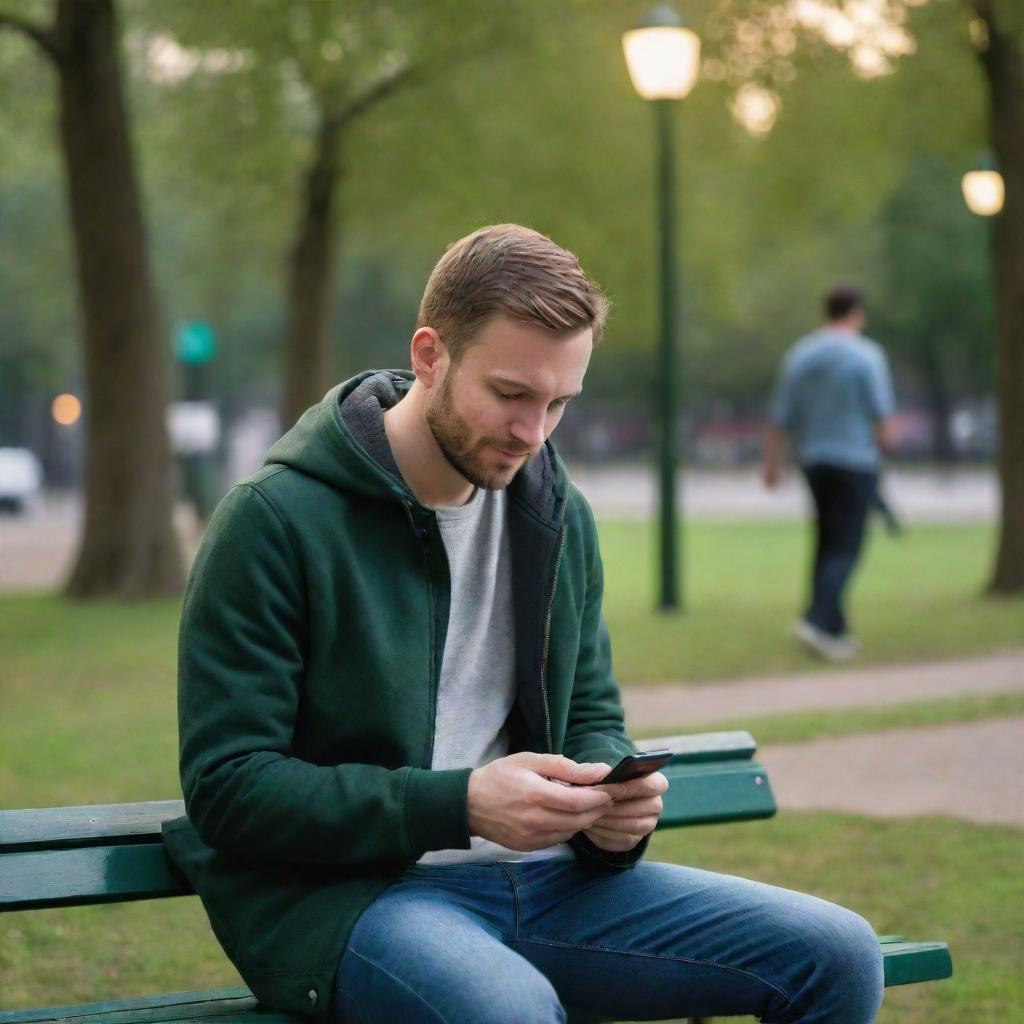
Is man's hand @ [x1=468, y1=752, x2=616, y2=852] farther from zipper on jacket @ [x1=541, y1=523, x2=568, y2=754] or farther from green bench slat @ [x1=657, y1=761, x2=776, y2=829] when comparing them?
green bench slat @ [x1=657, y1=761, x2=776, y2=829]

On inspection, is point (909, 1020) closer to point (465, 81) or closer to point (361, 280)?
point (465, 81)

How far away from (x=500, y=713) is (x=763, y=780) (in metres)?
0.82

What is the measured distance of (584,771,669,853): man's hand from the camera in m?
2.74

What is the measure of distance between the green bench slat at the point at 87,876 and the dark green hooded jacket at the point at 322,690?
0.09 m

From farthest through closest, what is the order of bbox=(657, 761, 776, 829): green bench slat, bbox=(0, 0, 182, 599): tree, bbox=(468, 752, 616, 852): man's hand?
bbox=(0, 0, 182, 599): tree
bbox=(657, 761, 776, 829): green bench slat
bbox=(468, 752, 616, 852): man's hand

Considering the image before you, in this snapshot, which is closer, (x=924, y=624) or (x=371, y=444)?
(x=371, y=444)

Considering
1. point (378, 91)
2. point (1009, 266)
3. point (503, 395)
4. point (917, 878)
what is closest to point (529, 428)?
point (503, 395)

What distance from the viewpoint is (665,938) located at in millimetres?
2807

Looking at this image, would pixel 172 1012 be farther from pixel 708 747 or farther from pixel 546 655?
pixel 708 747

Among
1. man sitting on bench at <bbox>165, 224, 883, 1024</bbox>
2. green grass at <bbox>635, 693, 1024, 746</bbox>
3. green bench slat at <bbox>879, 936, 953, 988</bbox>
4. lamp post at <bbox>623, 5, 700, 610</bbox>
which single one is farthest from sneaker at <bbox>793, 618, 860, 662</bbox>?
man sitting on bench at <bbox>165, 224, 883, 1024</bbox>

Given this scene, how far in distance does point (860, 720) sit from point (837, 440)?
2594 mm

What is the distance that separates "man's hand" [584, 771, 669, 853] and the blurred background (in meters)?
1.65

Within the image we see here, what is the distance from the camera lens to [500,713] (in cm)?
291

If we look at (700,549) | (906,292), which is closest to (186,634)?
(700,549)
